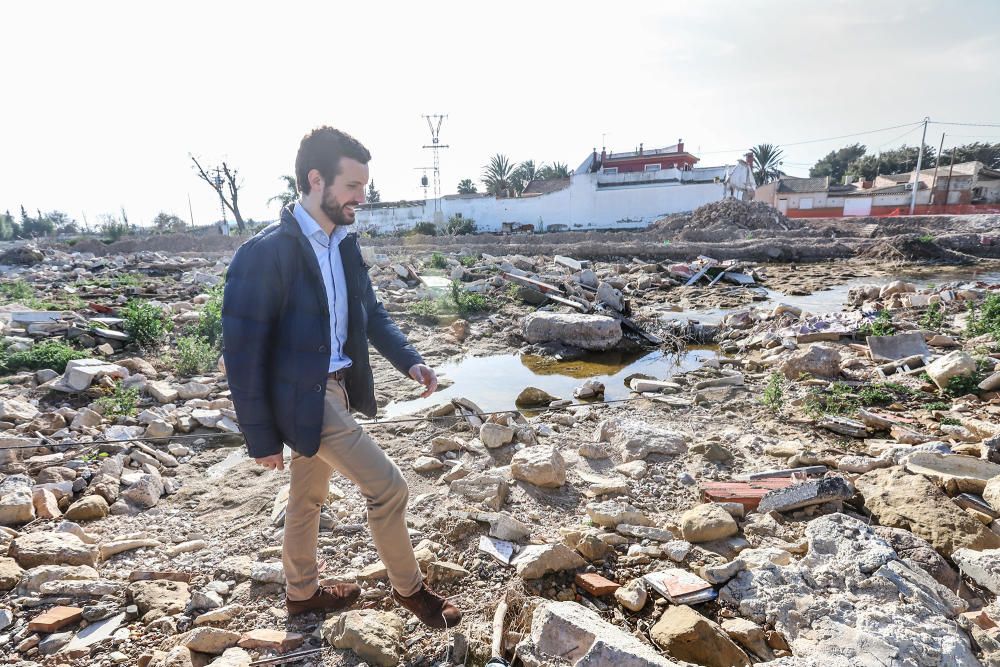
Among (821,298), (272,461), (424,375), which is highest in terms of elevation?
(424,375)

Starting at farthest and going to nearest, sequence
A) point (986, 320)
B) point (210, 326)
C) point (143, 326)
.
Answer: point (210, 326), point (143, 326), point (986, 320)

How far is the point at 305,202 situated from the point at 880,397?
489 centimetres

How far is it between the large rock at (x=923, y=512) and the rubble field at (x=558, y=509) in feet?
0.04

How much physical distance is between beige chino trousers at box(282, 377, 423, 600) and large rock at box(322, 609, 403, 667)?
0.14 meters

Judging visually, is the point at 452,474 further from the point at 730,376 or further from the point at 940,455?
the point at 730,376

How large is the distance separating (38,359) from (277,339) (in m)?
5.88

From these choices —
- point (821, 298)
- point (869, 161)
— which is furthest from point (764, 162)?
point (821, 298)

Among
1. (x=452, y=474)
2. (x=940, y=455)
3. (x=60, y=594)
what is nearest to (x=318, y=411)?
(x=60, y=594)

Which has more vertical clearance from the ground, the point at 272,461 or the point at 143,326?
the point at 272,461

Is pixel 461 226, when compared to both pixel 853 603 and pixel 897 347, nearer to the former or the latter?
pixel 897 347

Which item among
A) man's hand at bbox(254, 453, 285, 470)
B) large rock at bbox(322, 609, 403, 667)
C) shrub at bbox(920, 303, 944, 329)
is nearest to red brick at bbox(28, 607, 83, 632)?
large rock at bbox(322, 609, 403, 667)

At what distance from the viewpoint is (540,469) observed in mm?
3123

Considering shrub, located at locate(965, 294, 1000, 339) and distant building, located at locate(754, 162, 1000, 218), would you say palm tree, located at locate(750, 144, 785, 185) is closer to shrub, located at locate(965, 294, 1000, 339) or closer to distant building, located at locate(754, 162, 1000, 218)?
distant building, located at locate(754, 162, 1000, 218)

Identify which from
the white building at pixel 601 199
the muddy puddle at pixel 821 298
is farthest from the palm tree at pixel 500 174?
the muddy puddle at pixel 821 298
